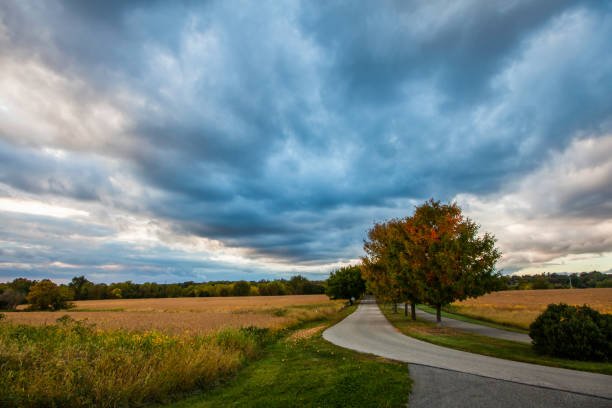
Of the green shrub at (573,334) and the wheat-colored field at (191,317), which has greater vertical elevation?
the green shrub at (573,334)

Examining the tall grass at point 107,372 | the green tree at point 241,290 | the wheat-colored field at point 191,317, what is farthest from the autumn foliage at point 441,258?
the green tree at point 241,290

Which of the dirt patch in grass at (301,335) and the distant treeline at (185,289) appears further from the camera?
the distant treeline at (185,289)

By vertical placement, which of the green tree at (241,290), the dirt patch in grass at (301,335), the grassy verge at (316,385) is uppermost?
the green tree at (241,290)

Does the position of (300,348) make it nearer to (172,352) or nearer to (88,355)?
(172,352)

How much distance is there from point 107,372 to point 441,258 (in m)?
19.8

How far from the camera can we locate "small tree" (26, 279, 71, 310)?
67.3m

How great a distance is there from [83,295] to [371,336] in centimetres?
12418

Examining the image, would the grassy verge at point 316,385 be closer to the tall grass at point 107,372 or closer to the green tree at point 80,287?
the tall grass at point 107,372

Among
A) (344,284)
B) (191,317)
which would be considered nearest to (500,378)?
(191,317)

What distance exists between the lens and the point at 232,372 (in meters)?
12.4

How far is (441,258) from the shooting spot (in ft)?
75.0

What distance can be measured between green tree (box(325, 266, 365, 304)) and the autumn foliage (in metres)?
38.3

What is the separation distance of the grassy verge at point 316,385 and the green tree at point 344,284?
171 feet

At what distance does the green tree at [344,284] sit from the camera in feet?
214
